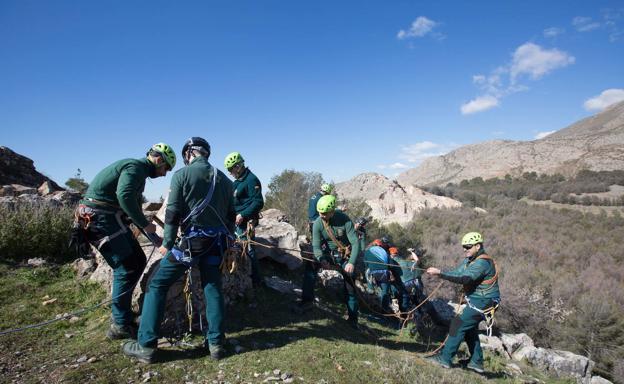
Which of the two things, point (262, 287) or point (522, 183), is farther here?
point (522, 183)

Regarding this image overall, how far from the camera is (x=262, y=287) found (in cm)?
642

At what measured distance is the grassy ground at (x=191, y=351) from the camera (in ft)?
11.3

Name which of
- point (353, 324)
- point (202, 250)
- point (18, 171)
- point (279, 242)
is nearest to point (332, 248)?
point (353, 324)

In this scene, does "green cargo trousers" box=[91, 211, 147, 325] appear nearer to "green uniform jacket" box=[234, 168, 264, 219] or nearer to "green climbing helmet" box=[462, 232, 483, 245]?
"green uniform jacket" box=[234, 168, 264, 219]

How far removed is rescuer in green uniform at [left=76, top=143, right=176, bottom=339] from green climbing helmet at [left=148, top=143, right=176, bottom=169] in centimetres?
1

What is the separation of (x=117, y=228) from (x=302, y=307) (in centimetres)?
334

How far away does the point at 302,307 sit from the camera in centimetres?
603

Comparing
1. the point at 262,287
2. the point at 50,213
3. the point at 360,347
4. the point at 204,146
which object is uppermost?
the point at 204,146

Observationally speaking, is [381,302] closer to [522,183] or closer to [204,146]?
[204,146]

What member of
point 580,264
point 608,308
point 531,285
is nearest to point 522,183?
point 580,264

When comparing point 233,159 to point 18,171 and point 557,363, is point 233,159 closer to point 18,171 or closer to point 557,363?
point 557,363

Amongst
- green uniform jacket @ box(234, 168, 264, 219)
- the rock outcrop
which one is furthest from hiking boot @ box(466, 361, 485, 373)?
the rock outcrop

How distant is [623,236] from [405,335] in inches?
917

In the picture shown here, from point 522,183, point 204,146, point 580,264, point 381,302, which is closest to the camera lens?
point 204,146
